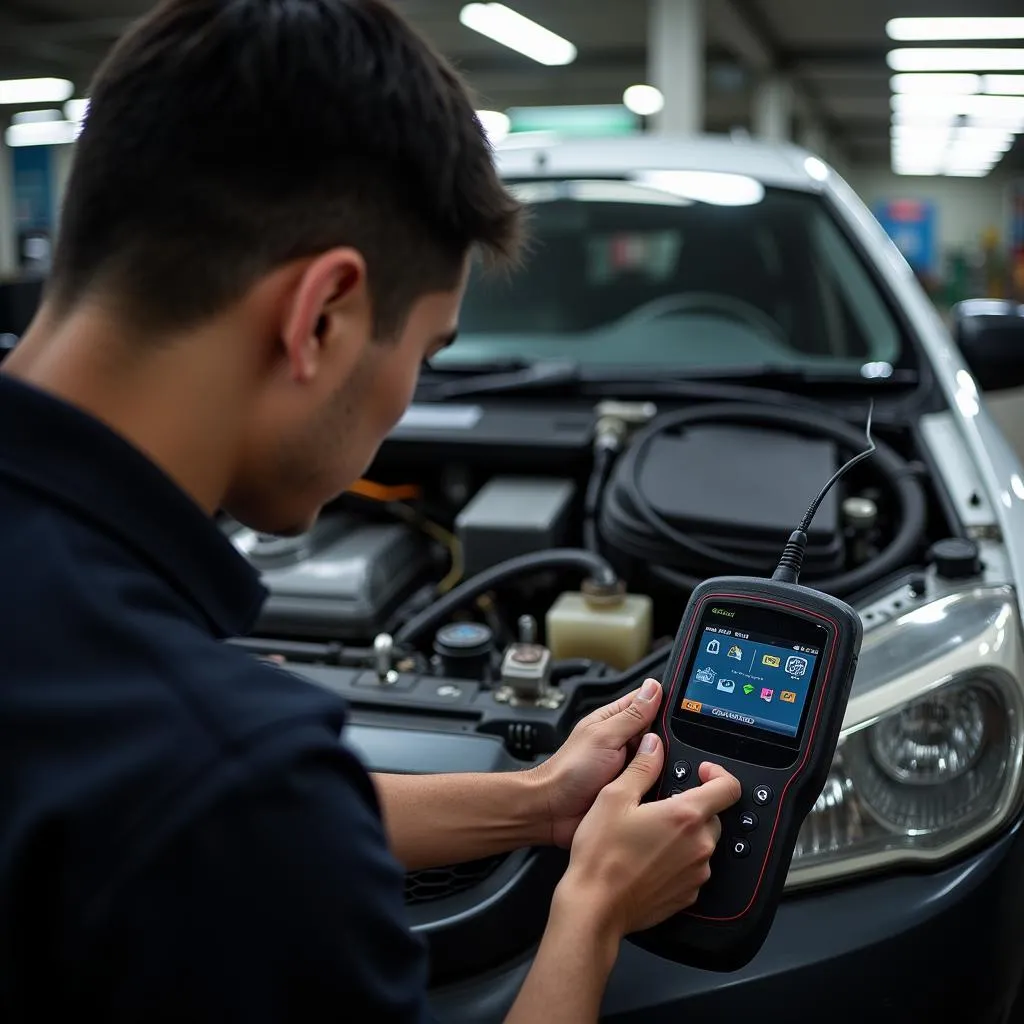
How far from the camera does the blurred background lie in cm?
891

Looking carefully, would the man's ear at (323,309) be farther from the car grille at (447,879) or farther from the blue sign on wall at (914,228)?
the blue sign on wall at (914,228)

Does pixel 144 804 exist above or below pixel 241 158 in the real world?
below

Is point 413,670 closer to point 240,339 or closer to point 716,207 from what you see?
point 240,339

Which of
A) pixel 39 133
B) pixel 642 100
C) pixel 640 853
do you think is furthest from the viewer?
pixel 39 133

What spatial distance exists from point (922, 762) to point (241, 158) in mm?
1011

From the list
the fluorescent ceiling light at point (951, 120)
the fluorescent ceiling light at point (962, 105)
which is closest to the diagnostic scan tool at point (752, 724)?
the fluorescent ceiling light at point (962, 105)

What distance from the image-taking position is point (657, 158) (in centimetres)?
262

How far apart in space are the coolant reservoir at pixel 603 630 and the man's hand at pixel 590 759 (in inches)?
15.8

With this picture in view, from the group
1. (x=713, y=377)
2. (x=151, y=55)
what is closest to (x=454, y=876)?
(x=151, y=55)

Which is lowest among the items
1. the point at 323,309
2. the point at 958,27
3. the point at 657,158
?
the point at 323,309

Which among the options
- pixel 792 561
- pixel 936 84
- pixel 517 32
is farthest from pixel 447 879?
pixel 936 84

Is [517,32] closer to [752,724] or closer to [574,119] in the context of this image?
[574,119]

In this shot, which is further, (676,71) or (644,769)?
(676,71)

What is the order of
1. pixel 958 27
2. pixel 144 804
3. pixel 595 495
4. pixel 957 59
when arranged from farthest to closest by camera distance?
pixel 957 59, pixel 958 27, pixel 595 495, pixel 144 804
